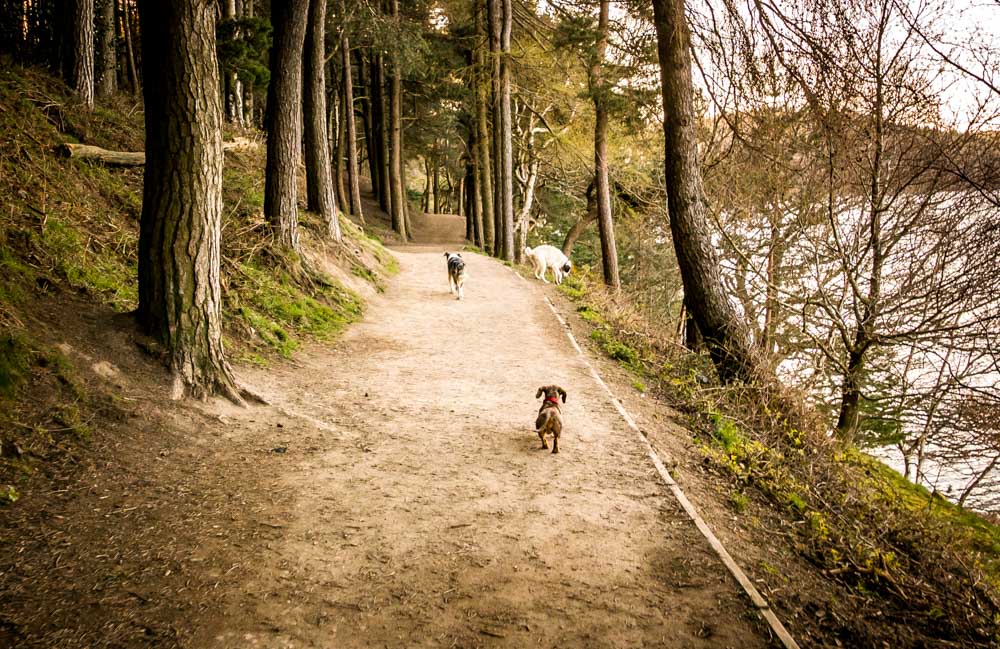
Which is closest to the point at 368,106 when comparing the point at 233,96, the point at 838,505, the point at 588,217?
the point at 233,96

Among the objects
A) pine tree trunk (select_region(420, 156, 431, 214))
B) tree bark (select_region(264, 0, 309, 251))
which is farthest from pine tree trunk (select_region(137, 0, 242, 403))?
pine tree trunk (select_region(420, 156, 431, 214))

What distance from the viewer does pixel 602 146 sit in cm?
1559

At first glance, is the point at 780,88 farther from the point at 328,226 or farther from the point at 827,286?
the point at 328,226

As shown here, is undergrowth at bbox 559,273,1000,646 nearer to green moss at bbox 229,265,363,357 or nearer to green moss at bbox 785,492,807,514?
green moss at bbox 785,492,807,514

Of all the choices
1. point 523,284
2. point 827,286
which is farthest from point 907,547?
point 523,284

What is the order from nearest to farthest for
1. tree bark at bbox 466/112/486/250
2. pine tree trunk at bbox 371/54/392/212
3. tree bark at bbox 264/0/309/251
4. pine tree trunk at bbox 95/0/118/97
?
1. tree bark at bbox 264/0/309/251
2. pine tree trunk at bbox 95/0/118/97
3. pine tree trunk at bbox 371/54/392/212
4. tree bark at bbox 466/112/486/250

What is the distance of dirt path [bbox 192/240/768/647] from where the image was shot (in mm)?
2898

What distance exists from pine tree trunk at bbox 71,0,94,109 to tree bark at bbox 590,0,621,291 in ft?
36.4

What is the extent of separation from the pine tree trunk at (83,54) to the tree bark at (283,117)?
143 inches

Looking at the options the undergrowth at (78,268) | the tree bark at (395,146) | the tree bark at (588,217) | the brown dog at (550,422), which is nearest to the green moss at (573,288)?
the undergrowth at (78,268)

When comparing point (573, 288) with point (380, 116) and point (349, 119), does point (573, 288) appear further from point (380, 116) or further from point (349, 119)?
point (380, 116)

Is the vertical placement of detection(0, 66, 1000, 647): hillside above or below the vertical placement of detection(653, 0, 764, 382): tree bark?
below

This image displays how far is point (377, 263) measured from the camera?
41.9ft

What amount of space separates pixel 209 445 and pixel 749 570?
4.27 metres
